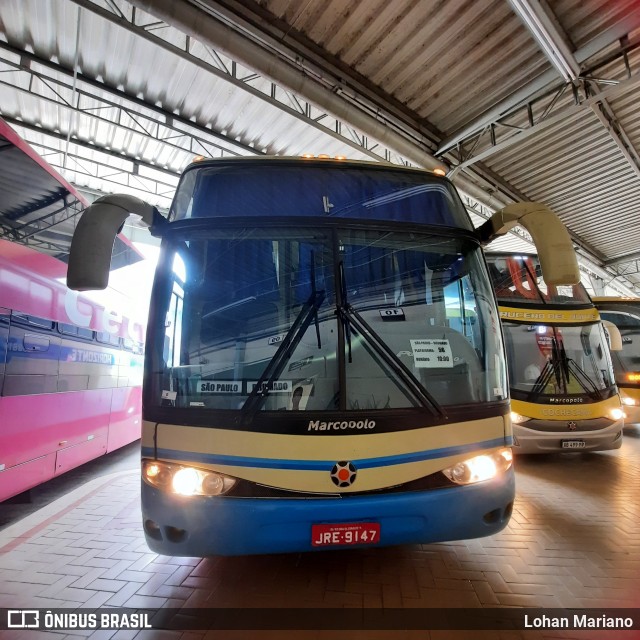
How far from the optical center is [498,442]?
2.62 meters

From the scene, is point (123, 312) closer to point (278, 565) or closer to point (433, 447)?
point (278, 565)

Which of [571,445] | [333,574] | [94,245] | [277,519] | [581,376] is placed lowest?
[333,574]

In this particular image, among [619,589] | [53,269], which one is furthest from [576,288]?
[53,269]

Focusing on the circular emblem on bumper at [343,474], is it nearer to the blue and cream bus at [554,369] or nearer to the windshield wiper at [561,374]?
the blue and cream bus at [554,369]

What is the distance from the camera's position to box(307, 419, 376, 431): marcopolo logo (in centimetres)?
230

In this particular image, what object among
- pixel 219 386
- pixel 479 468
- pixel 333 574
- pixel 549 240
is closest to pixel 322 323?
pixel 219 386

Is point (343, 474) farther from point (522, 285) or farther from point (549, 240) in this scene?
point (522, 285)

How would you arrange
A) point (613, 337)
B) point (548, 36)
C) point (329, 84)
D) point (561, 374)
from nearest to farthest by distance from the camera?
point (548, 36), point (561, 374), point (329, 84), point (613, 337)

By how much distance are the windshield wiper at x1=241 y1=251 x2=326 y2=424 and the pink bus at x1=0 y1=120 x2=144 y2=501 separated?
2.98 meters

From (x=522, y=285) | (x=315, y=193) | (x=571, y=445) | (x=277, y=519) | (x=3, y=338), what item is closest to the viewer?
(x=277, y=519)

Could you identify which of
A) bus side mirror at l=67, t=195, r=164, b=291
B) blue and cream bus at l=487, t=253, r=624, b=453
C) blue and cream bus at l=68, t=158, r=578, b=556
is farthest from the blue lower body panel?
blue and cream bus at l=487, t=253, r=624, b=453

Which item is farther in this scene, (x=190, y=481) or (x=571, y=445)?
(x=571, y=445)

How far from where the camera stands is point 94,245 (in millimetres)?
2418

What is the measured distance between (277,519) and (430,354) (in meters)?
1.40
